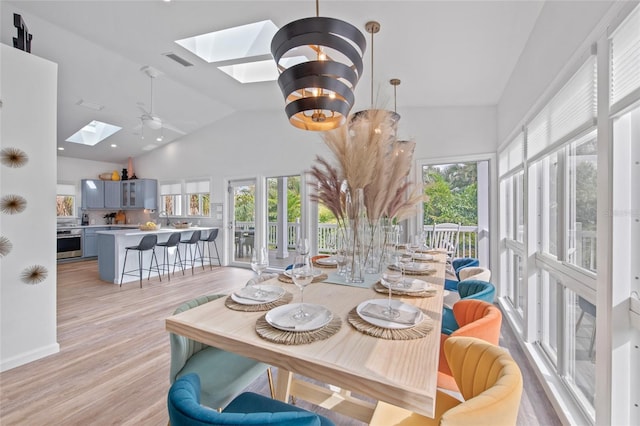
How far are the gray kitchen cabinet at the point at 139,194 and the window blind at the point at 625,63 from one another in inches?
338

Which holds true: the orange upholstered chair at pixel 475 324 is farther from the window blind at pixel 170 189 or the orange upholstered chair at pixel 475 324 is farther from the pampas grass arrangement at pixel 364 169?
the window blind at pixel 170 189

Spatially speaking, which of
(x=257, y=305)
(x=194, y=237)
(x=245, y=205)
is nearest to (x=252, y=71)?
(x=245, y=205)

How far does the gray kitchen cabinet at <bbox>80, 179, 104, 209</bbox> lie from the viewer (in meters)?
7.68

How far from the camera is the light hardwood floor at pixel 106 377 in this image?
182 cm

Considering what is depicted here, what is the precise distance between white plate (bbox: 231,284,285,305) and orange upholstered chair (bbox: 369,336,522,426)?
0.67 meters

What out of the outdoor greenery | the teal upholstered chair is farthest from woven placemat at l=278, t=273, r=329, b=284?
the outdoor greenery

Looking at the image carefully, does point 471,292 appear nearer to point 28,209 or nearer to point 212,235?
point 28,209

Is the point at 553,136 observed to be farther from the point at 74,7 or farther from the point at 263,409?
the point at 74,7

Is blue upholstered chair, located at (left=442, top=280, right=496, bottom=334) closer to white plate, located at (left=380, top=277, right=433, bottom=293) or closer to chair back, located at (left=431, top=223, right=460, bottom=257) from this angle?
white plate, located at (left=380, top=277, right=433, bottom=293)

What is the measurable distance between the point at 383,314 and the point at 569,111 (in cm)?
175

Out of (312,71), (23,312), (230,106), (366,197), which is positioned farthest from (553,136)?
(230,106)

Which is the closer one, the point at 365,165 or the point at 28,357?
the point at 365,165

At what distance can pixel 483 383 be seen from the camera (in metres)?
0.96

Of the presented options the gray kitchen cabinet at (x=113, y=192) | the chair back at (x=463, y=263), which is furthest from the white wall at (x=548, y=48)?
the gray kitchen cabinet at (x=113, y=192)
